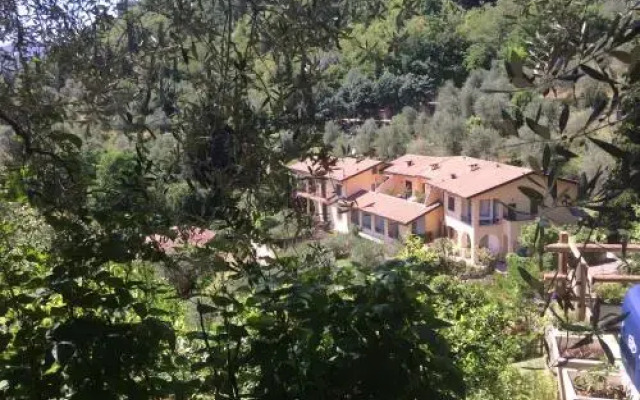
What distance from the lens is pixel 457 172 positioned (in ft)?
58.3

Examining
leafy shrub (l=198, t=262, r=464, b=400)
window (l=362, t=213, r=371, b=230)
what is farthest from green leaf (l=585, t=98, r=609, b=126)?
window (l=362, t=213, r=371, b=230)

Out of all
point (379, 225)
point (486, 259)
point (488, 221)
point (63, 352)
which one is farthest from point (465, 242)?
point (63, 352)

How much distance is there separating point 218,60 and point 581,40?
69cm

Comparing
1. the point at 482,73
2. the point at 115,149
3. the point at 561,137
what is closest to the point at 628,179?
the point at 561,137

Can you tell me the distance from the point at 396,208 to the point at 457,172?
6.31 ft

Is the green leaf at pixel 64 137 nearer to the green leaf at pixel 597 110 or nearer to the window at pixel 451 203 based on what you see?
the green leaf at pixel 597 110

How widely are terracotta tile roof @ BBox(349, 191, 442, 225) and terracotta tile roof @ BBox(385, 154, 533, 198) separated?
0.76 m

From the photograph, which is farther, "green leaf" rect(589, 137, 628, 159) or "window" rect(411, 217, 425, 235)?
"window" rect(411, 217, 425, 235)

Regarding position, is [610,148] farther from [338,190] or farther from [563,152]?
[338,190]

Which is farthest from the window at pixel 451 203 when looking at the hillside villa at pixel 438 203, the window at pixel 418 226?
the window at pixel 418 226

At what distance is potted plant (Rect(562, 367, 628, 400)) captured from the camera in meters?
4.37

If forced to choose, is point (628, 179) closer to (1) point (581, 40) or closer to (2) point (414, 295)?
(1) point (581, 40)

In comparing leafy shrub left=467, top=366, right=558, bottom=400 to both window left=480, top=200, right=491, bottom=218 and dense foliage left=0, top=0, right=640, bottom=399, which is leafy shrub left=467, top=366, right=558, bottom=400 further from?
window left=480, top=200, right=491, bottom=218

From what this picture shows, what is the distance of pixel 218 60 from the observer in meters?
1.24
